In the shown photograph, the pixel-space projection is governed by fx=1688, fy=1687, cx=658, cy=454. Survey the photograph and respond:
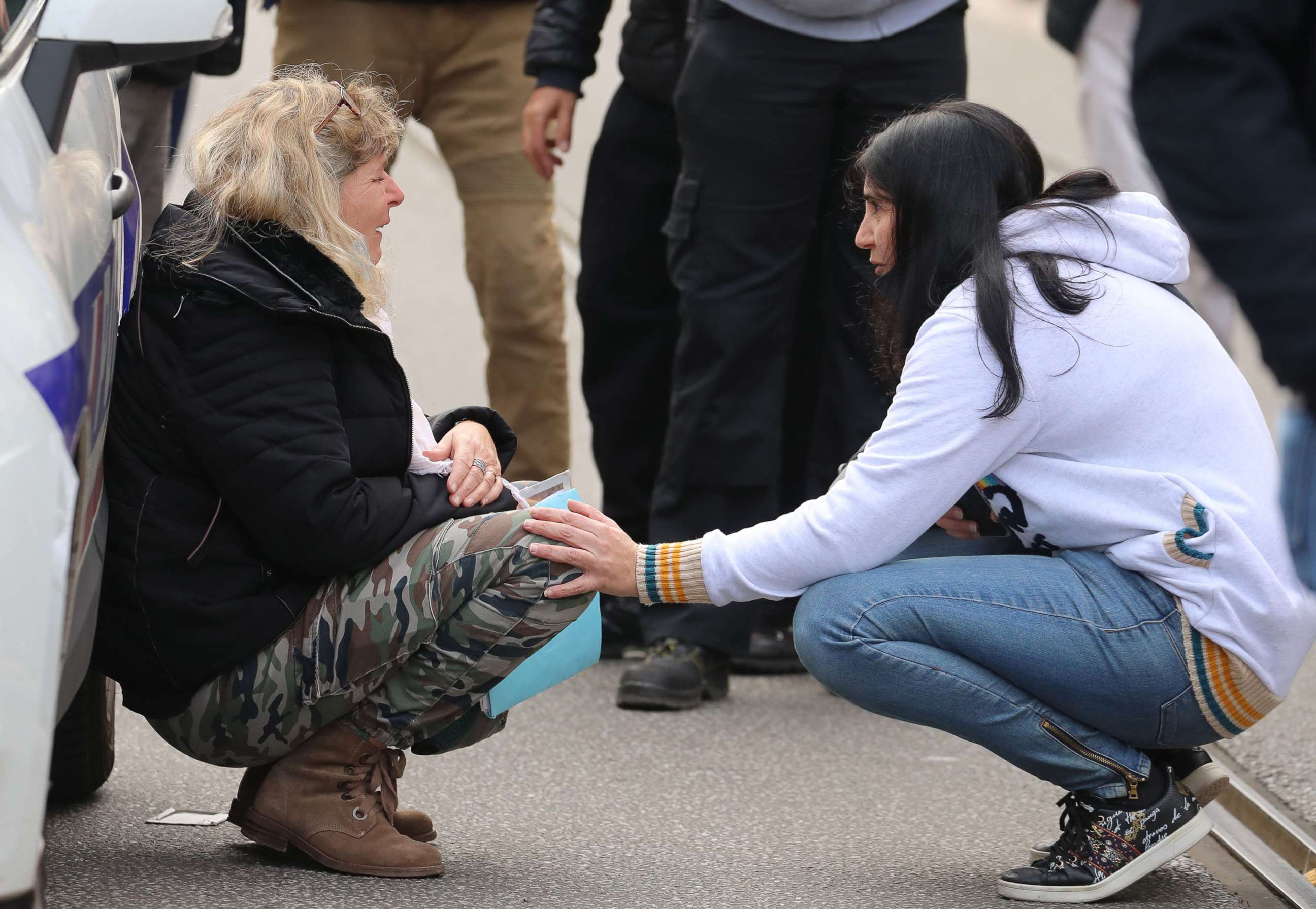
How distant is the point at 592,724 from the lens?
3.35m

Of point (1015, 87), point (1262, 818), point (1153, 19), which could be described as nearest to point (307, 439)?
point (1153, 19)

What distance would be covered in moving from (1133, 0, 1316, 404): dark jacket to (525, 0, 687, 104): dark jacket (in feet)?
6.80

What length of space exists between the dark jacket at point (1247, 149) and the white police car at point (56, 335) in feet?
3.73

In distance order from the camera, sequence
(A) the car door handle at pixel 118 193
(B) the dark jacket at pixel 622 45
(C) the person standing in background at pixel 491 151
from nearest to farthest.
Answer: (A) the car door handle at pixel 118 193 → (B) the dark jacket at pixel 622 45 → (C) the person standing in background at pixel 491 151

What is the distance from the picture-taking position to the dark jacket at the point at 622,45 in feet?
12.0

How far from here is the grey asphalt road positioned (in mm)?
2436

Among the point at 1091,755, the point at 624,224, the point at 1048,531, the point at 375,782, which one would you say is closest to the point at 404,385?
the point at 375,782

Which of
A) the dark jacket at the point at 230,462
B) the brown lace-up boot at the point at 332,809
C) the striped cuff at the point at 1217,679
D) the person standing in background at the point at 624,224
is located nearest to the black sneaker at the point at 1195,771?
the striped cuff at the point at 1217,679

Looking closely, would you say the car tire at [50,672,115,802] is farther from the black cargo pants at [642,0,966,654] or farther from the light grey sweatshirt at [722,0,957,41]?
the light grey sweatshirt at [722,0,957,41]

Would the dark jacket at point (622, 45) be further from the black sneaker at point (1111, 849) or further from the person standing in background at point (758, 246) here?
the black sneaker at point (1111, 849)

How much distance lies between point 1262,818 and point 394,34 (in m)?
2.58

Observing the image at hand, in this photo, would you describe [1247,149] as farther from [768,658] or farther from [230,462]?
[768,658]

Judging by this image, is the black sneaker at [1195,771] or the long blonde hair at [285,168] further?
the black sneaker at [1195,771]

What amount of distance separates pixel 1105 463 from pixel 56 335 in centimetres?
144
